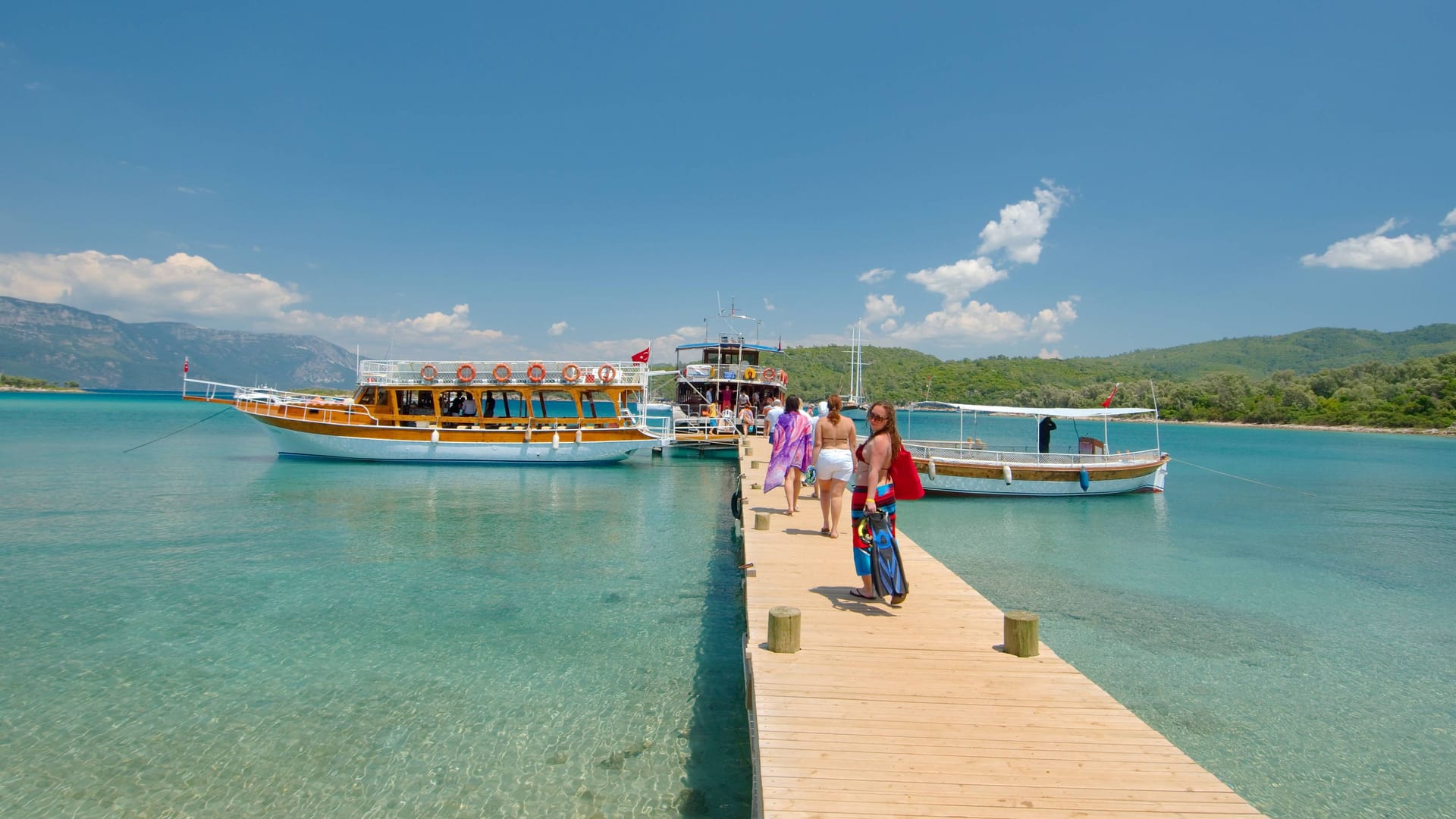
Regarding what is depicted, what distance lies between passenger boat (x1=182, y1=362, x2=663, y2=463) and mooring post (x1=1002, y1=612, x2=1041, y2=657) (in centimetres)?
2151

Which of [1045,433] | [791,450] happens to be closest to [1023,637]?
[791,450]

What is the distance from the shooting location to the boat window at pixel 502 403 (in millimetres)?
25734

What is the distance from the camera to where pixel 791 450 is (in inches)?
427

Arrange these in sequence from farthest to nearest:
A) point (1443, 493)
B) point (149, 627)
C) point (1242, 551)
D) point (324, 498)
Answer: point (1443, 493)
point (324, 498)
point (1242, 551)
point (149, 627)

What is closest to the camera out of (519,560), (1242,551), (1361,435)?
(519,560)

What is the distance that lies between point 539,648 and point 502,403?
20.6m

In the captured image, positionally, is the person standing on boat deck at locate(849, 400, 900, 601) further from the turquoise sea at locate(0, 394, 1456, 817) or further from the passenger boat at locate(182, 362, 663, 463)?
the passenger boat at locate(182, 362, 663, 463)

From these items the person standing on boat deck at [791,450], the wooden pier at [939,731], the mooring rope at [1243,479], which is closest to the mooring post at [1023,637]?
the wooden pier at [939,731]

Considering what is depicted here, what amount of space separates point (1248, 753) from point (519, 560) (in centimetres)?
991

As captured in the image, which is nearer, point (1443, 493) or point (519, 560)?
point (519, 560)

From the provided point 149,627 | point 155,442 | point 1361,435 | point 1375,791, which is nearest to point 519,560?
point 149,627

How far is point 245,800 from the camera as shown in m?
4.75

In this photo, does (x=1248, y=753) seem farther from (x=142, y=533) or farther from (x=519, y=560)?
(x=142, y=533)

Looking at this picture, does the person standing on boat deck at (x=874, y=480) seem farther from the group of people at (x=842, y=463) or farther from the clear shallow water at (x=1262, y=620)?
the clear shallow water at (x=1262, y=620)
